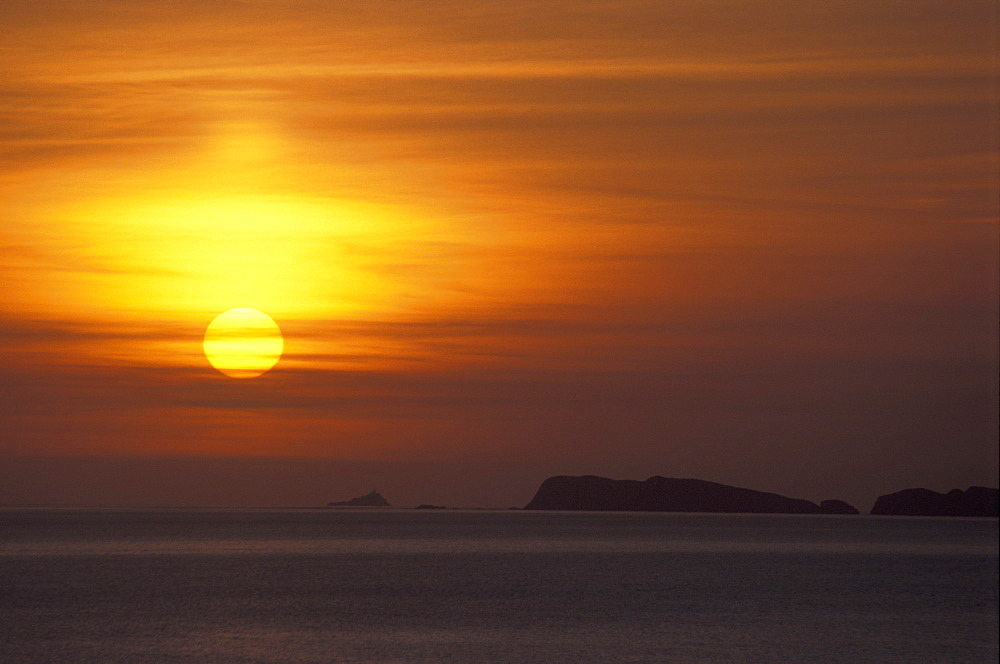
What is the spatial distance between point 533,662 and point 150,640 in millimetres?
21022

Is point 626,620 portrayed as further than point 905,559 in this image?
No

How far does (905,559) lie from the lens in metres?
159

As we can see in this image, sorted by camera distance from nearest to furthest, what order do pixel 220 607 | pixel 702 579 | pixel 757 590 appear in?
pixel 220 607
pixel 757 590
pixel 702 579

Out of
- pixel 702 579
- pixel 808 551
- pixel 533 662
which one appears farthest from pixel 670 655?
pixel 808 551

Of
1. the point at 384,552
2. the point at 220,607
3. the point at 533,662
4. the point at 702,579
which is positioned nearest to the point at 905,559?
the point at 702,579

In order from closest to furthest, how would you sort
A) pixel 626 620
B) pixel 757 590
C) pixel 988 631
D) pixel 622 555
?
pixel 988 631 < pixel 626 620 < pixel 757 590 < pixel 622 555

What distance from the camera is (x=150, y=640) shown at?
6006 centimetres

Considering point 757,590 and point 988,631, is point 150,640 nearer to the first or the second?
point 988,631

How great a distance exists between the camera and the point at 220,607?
79062 mm

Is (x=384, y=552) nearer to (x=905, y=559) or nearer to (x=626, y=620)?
(x=905, y=559)

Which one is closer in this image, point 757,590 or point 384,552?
point 757,590

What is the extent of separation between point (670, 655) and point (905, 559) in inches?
4520

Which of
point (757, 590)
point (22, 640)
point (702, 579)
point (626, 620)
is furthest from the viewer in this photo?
point (702, 579)

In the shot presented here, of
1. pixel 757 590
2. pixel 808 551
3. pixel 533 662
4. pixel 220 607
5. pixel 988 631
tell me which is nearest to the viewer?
pixel 533 662
